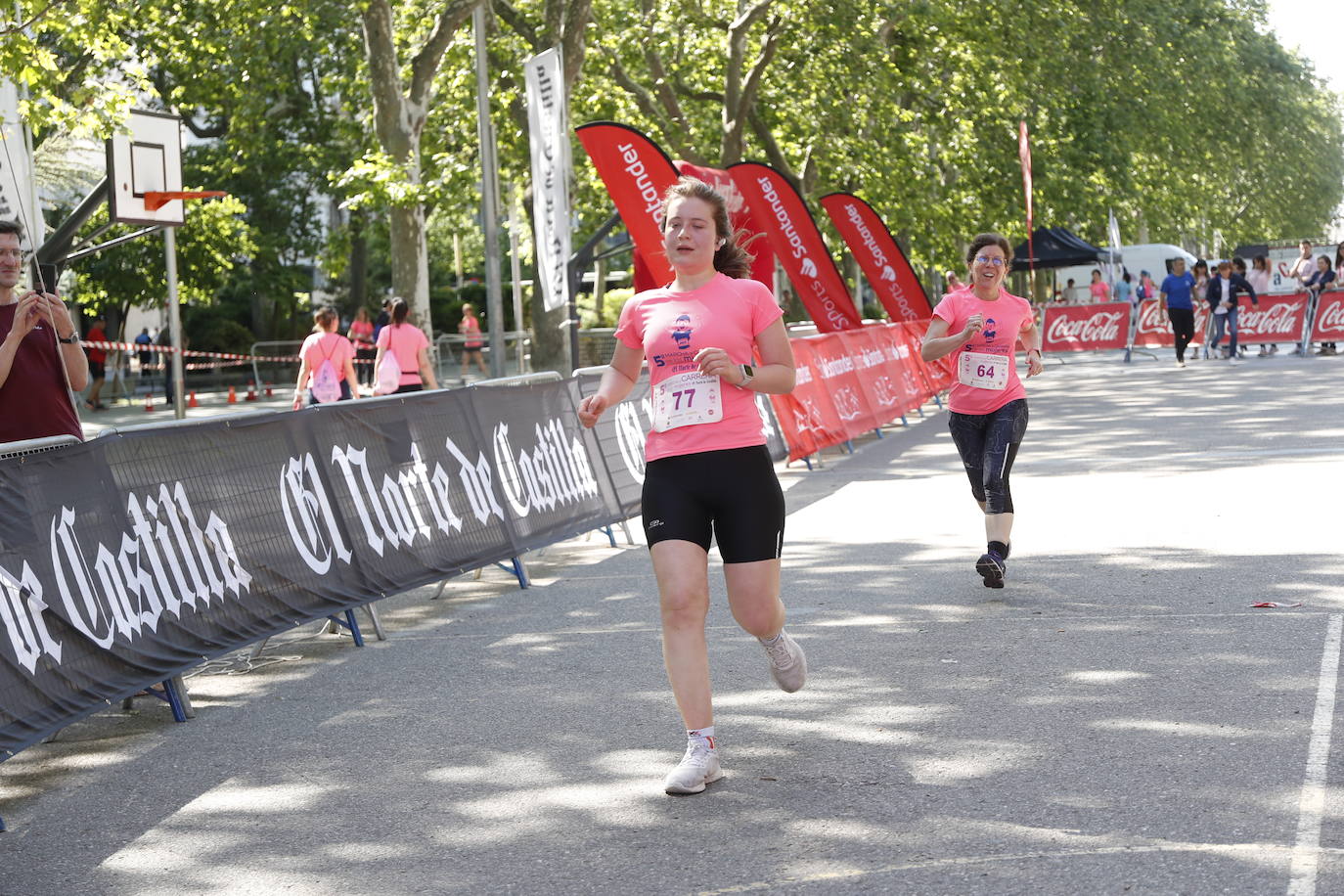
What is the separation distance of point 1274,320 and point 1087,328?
448 centimetres

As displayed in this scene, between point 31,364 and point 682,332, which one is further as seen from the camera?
point 31,364

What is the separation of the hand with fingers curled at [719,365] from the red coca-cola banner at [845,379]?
11366 mm

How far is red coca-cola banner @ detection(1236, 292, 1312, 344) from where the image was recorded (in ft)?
106

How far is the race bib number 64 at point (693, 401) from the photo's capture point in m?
5.64

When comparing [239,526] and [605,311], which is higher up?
[605,311]

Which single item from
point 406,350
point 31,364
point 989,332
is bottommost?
point 406,350

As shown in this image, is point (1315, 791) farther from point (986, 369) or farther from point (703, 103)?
point (703, 103)

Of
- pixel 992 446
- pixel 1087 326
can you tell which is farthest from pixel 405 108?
pixel 992 446

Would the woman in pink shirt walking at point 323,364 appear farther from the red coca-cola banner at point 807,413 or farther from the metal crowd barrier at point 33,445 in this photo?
the metal crowd barrier at point 33,445

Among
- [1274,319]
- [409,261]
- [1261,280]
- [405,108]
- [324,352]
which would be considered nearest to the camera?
[324,352]

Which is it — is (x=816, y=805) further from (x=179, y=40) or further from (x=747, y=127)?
(x=747, y=127)

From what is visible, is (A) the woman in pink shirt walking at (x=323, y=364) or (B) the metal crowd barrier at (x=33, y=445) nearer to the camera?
(B) the metal crowd barrier at (x=33, y=445)

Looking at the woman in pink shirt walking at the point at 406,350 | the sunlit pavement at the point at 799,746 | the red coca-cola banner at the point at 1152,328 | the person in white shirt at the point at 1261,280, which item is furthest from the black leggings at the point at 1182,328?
the sunlit pavement at the point at 799,746

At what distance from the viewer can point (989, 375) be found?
30.4 feet
